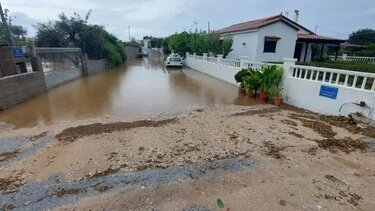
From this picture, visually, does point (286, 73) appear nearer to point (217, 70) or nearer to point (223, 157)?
point (223, 157)

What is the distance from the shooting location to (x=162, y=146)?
409 cm

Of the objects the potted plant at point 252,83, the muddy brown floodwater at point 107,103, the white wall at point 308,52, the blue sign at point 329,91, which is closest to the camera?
the blue sign at point 329,91

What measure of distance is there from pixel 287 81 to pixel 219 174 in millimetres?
5131

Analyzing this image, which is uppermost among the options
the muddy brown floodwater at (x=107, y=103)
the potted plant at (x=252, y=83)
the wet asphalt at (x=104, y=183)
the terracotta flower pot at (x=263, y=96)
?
the potted plant at (x=252, y=83)

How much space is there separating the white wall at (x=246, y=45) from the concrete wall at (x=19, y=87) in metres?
13.2

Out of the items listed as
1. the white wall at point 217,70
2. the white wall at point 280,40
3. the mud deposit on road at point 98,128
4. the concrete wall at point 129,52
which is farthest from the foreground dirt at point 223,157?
the concrete wall at point 129,52

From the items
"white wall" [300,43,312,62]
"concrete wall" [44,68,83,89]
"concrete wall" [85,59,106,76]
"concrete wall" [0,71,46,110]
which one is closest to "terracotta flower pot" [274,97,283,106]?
"concrete wall" [0,71,46,110]

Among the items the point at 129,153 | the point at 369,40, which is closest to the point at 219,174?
the point at 129,153

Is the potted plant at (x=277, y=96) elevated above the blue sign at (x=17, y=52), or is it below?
below

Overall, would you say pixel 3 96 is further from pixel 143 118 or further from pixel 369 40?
pixel 369 40

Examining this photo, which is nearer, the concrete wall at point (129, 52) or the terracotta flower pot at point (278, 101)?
the terracotta flower pot at point (278, 101)

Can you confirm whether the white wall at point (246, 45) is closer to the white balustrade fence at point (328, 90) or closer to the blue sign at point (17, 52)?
the white balustrade fence at point (328, 90)

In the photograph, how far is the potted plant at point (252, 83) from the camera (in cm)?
807

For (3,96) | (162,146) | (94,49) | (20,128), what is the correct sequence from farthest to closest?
(94,49)
(3,96)
(20,128)
(162,146)
